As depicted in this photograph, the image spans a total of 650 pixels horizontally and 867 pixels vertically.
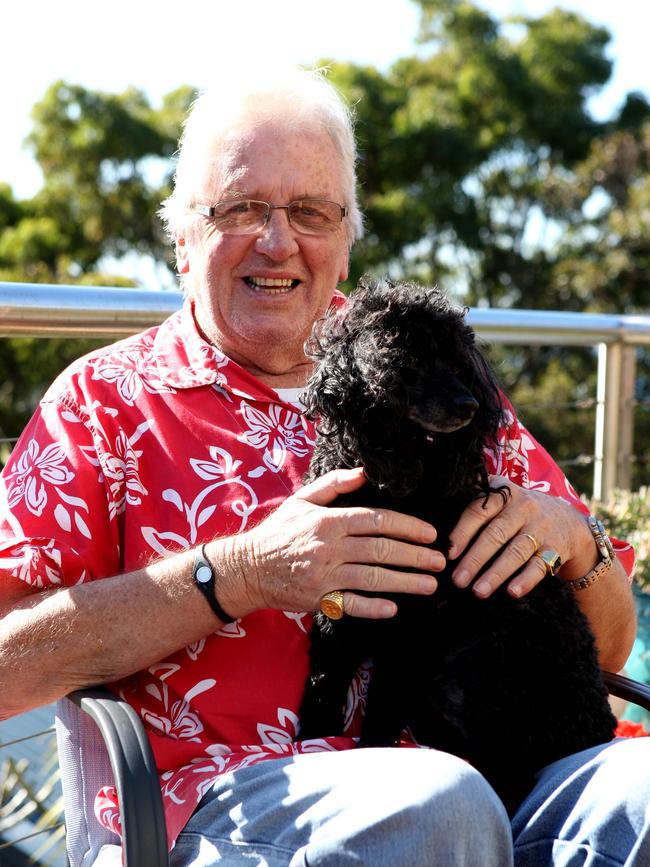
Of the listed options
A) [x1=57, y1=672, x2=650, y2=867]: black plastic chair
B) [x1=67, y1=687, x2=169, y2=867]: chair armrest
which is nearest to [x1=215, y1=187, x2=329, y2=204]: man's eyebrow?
[x1=57, y1=672, x2=650, y2=867]: black plastic chair

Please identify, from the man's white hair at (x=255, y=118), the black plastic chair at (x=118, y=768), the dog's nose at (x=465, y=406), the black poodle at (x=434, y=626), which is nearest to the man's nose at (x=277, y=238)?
the man's white hair at (x=255, y=118)

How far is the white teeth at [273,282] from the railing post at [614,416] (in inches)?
78.8

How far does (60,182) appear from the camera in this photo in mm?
Answer: 17750

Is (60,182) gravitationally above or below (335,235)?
above

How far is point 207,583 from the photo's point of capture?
5.42 feet

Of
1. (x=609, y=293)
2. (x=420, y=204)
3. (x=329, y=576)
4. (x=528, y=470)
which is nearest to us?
(x=329, y=576)

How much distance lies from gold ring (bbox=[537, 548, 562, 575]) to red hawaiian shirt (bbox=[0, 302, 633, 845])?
9.0 inches

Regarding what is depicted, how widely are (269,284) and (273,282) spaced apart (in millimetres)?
11

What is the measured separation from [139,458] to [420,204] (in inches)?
613

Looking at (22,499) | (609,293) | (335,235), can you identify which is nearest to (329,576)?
(22,499)

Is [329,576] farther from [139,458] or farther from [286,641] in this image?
[139,458]

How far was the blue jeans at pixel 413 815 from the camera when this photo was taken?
1.30 m

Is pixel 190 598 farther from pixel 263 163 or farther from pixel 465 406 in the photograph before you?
pixel 263 163

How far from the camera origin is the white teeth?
2.14 meters
